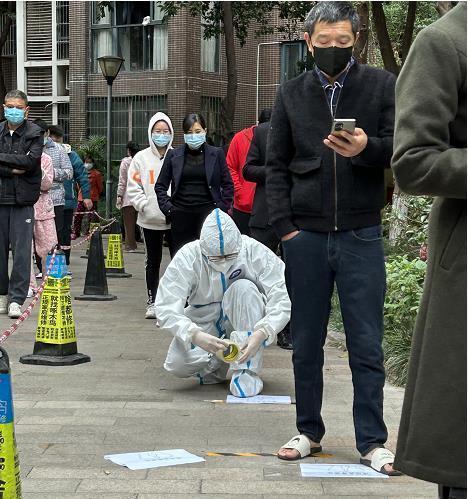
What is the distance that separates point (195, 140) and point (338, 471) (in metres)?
4.90

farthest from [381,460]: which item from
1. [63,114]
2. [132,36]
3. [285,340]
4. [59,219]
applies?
[63,114]

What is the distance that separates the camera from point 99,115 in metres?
33.9

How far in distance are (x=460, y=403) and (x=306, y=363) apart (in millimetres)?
2425

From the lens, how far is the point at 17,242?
32.0ft

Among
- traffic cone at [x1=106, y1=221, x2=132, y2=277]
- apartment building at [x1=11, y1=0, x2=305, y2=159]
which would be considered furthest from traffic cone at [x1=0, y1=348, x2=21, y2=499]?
apartment building at [x1=11, y1=0, x2=305, y2=159]

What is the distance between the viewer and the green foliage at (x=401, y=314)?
7.35 meters

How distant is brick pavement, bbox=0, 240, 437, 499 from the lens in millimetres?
4715

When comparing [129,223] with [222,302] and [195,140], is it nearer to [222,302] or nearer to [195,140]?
[195,140]

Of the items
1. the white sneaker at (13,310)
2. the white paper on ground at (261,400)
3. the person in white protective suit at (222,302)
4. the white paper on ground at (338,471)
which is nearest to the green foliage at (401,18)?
the white sneaker at (13,310)

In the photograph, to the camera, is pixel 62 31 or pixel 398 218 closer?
pixel 398 218

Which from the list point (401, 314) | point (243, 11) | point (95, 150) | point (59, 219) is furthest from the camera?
point (95, 150)

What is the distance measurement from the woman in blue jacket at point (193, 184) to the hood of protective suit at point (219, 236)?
110 inches

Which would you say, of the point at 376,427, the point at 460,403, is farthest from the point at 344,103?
the point at 460,403

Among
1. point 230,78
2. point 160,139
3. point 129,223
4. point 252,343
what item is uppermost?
point 230,78
